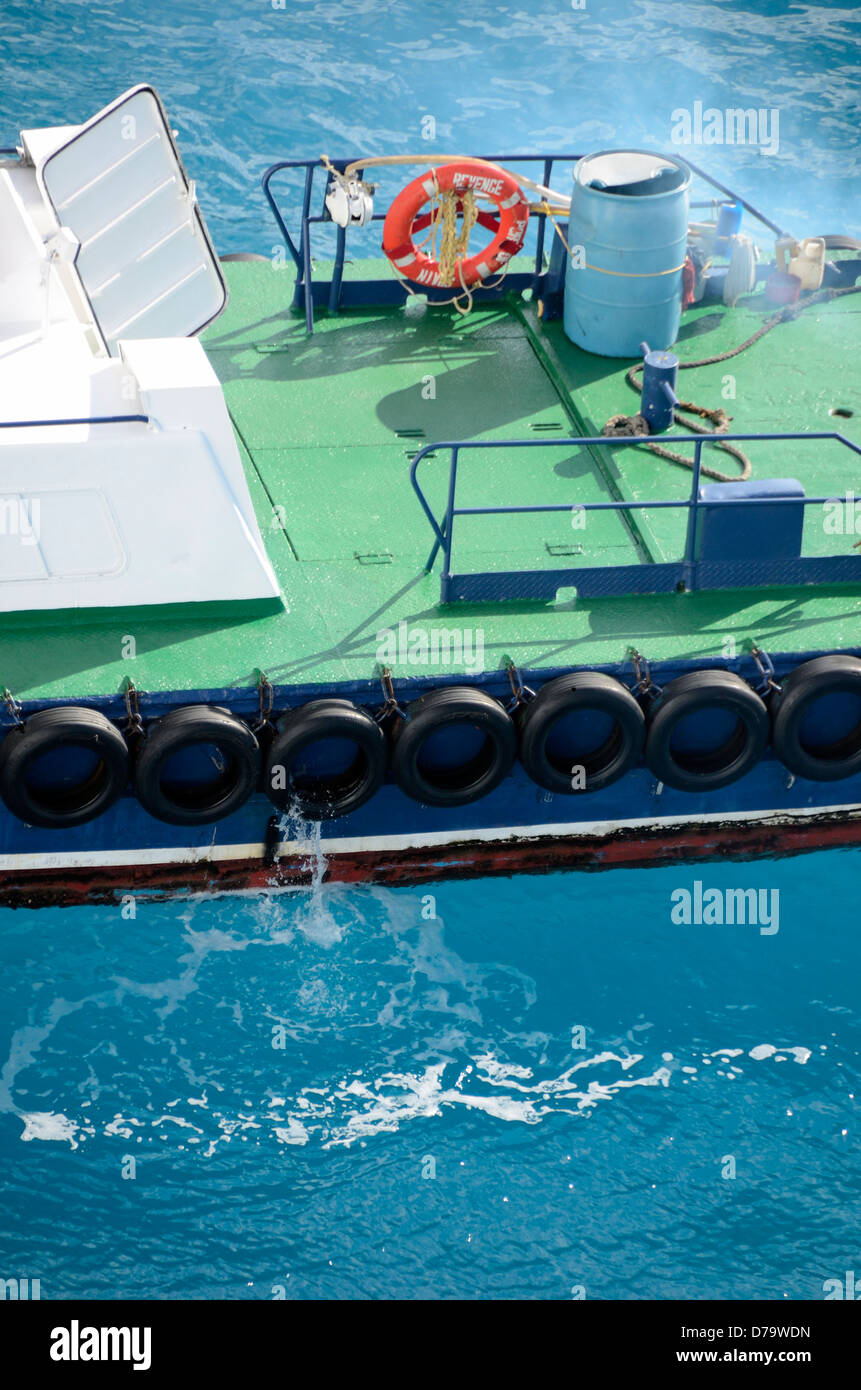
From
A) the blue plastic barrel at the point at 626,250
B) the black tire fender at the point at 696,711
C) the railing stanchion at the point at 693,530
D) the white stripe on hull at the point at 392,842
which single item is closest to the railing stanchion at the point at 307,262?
the blue plastic barrel at the point at 626,250

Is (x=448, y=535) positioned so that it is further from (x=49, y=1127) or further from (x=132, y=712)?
(x=49, y=1127)

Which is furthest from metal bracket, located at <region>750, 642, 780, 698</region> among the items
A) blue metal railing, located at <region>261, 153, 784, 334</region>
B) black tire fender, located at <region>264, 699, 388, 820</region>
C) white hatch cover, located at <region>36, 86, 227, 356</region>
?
white hatch cover, located at <region>36, 86, 227, 356</region>

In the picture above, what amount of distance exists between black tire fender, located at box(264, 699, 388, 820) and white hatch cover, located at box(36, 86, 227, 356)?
2913 mm

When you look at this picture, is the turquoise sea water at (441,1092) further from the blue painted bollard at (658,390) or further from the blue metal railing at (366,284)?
the blue metal railing at (366,284)

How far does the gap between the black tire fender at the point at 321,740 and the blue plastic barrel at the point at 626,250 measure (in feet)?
13.4

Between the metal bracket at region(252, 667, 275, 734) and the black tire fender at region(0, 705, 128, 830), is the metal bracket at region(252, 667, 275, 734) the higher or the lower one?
the higher one

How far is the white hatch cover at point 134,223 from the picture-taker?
31.4 feet

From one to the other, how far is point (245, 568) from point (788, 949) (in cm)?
425

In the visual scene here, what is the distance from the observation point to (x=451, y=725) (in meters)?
8.55

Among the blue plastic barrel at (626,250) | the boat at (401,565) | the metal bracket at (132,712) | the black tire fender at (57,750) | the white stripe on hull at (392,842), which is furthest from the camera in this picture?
the blue plastic barrel at (626,250)

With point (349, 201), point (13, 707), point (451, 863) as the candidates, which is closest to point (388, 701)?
point (451, 863)

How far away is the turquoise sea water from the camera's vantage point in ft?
26.0

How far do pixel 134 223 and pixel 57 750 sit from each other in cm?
388

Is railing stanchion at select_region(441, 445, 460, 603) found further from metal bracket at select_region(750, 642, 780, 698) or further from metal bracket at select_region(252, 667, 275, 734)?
metal bracket at select_region(750, 642, 780, 698)
